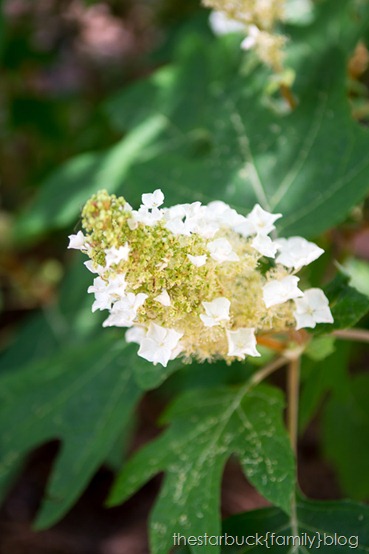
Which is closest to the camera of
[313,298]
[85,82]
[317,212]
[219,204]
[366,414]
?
[313,298]

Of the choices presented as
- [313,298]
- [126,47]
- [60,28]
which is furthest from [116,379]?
[126,47]

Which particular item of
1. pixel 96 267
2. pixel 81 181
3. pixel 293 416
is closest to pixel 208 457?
pixel 293 416

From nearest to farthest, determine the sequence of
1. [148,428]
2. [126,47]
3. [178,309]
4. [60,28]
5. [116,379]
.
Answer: [178,309] < [116,379] < [148,428] < [60,28] < [126,47]

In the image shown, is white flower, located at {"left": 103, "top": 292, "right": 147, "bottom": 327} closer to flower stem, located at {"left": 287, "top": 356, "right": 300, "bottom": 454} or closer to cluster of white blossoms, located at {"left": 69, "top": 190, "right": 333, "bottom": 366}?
cluster of white blossoms, located at {"left": 69, "top": 190, "right": 333, "bottom": 366}

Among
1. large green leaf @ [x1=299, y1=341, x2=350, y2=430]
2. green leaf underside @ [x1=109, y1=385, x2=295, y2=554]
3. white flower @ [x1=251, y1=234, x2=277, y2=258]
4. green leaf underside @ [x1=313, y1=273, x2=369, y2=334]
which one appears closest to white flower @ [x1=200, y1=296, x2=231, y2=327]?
white flower @ [x1=251, y1=234, x2=277, y2=258]

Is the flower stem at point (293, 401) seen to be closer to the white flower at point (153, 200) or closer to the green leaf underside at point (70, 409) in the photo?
the green leaf underside at point (70, 409)

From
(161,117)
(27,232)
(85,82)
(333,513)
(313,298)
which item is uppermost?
(85,82)

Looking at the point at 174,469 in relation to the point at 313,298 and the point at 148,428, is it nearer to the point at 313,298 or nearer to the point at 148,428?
the point at 313,298
